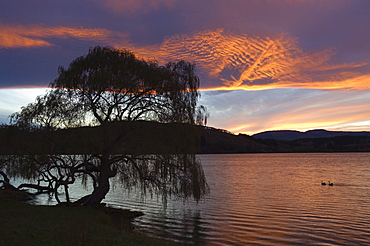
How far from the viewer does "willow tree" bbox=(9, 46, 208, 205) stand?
2044 centimetres

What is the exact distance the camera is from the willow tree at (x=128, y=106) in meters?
20.4

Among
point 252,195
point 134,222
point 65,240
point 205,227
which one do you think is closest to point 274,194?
point 252,195

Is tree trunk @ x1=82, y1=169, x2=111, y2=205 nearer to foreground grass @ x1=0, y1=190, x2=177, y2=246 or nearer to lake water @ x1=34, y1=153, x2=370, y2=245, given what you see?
foreground grass @ x1=0, y1=190, x2=177, y2=246

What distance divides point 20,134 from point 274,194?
32.0 meters

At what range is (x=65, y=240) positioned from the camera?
462 inches

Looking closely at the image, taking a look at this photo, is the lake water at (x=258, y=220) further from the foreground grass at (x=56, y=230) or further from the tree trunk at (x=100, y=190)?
the foreground grass at (x=56, y=230)

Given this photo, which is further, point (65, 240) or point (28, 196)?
point (28, 196)

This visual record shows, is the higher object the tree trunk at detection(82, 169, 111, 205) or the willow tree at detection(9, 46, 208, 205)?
the willow tree at detection(9, 46, 208, 205)

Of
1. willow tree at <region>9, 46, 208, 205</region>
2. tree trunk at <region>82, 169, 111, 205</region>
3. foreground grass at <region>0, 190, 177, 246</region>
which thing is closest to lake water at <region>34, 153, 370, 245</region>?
willow tree at <region>9, 46, 208, 205</region>

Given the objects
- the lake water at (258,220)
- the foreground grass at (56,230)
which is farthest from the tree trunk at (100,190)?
the lake water at (258,220)

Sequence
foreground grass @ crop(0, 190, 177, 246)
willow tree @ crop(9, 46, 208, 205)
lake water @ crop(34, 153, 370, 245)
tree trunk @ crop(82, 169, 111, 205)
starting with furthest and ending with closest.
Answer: tree trunk @ crop(82, 169, 111, 205) → willow tree @ crop(9, 46, 208, 205) → lake water @ crop(34, 153, 370, 245) → foreground grass @ crop(0, 190, 177, 246)

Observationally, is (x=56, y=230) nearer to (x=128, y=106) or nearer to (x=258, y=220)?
(x=128, y=106)

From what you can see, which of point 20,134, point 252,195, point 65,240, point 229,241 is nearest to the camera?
point 65,240

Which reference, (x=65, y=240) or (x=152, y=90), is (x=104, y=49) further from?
(x=65, y=240)
